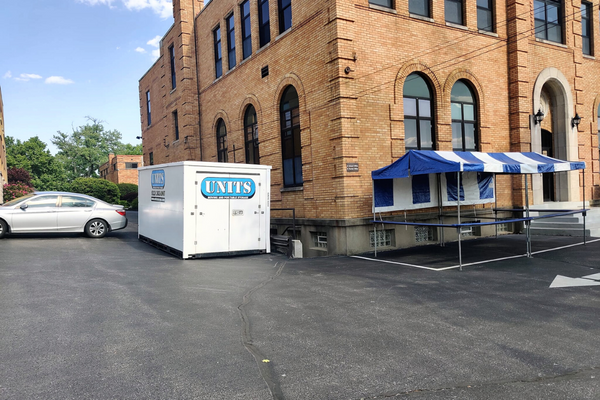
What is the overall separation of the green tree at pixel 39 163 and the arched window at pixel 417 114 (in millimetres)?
76492

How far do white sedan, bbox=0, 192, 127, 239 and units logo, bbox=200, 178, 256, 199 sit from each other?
596 centimetres

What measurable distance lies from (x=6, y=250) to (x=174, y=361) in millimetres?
9752

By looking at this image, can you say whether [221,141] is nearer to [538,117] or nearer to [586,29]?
[538,117]

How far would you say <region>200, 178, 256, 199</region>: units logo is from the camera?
11070 mm

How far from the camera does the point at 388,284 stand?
807 centimetres

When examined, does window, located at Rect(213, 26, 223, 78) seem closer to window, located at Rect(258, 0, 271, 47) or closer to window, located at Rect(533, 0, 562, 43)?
window, located at Rect(258, 0, 271, 47)

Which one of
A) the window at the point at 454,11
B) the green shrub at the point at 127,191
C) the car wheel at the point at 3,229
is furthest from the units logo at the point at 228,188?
the green shrub at the point at 127,191

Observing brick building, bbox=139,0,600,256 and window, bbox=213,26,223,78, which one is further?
window, bbox=213,26,223,78

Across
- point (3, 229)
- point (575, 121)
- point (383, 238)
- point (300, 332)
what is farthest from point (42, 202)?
point (575, 121)

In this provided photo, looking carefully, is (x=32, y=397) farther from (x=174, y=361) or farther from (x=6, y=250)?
(x=6, y=250)

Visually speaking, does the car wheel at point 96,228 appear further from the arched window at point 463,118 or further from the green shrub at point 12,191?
the green shrub at point 12,191

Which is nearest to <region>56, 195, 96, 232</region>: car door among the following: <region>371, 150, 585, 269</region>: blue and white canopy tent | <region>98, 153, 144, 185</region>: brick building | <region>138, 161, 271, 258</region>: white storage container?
<region>138, 161, 271, 258</region>: white storage container

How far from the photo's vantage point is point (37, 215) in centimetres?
1409

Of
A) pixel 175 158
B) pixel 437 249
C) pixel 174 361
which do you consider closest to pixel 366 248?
pixel 437 249
